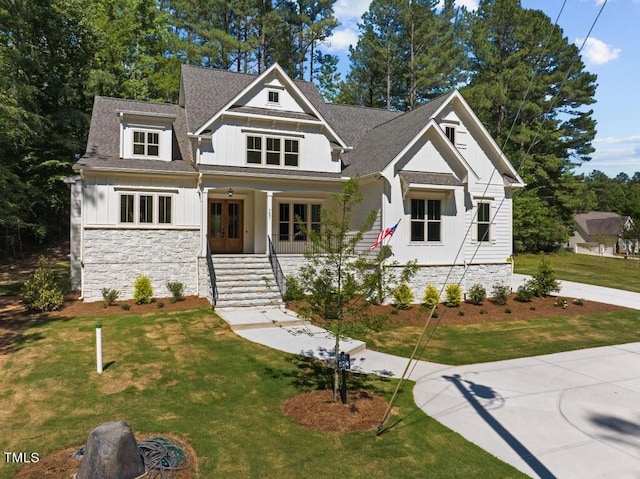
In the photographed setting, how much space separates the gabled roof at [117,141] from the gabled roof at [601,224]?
54.8 metres

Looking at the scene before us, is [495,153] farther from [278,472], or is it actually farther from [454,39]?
[454,39]

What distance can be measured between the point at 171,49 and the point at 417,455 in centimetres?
→ 3617

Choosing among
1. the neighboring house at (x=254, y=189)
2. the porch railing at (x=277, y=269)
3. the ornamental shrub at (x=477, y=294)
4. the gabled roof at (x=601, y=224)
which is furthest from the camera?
the gabled roof at (x=601, y=224)

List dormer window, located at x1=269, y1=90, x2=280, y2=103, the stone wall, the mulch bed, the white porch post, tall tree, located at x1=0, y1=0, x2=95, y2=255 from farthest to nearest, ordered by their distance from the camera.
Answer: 1. tall tree, located at x1=0, y1=0, x2=95, y2=255
2. dormer window, located at x1=269, y1=90, x2=280, y2=103
3. the white porch post
4. the stone wall
5. the mulch bed

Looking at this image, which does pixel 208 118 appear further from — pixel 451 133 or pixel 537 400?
pixel 537 400

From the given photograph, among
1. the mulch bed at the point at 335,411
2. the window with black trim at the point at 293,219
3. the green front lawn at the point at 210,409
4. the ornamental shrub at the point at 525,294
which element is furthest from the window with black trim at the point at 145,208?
the ornamental shrub at the point at 525,294

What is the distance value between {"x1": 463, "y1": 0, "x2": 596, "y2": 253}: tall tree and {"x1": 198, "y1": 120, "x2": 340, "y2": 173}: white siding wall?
2258cm

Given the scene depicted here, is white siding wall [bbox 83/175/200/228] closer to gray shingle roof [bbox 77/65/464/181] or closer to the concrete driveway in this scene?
gray shingle roof [bbox 77/65/464/181]

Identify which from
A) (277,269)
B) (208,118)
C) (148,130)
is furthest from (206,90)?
(277,269)

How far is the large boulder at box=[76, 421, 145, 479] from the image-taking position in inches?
180

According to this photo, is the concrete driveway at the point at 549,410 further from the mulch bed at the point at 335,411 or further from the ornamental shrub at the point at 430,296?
the ornamental shrub at the point at 430,296

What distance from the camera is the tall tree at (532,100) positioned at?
35.6 meters

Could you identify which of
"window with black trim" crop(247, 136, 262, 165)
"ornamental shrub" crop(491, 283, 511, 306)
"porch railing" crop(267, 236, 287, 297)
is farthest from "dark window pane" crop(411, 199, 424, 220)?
"window with black trim" crop(247, 136, 262, 165)

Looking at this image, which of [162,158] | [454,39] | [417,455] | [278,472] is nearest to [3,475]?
[278,472]
